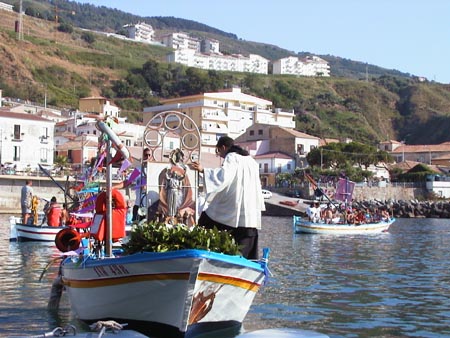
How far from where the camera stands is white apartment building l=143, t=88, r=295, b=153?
114 metres

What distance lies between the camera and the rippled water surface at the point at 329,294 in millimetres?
13828

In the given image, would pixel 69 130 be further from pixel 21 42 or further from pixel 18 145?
pixel 21 42

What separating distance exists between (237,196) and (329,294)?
21.8 feet

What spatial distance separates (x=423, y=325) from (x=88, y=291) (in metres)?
6.37

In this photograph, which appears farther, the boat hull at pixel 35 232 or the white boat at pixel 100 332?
the boat hull at pixel 35 232

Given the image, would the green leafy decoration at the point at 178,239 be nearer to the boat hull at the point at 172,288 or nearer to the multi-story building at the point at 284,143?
the boat hull at the point at 172,288

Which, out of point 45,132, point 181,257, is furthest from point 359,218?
point 181,257

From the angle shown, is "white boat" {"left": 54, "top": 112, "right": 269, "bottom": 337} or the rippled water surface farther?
the rippled water surface

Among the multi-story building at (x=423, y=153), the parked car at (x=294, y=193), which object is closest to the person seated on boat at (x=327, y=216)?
the parked car at (x=294, y=193)

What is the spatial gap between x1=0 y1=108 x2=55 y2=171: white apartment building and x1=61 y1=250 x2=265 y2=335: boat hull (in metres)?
62.6

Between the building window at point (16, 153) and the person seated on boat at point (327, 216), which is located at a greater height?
the building window at point (16, 153)

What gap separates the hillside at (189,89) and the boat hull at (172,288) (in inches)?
5010

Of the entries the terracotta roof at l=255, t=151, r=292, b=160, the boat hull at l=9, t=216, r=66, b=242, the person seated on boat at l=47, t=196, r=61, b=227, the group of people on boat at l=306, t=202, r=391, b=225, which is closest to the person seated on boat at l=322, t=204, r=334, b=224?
the group of people on boat at l=306, t=202, r=391, b=225

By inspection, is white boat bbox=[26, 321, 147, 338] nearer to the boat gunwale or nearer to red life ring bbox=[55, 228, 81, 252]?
the boat gunwale
